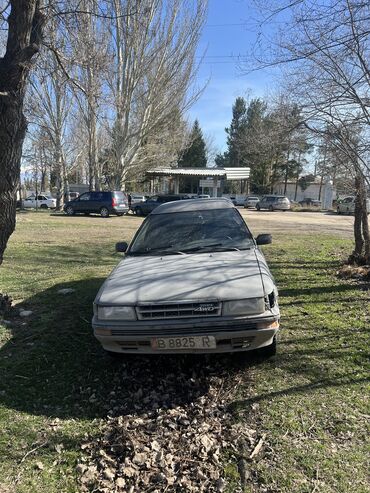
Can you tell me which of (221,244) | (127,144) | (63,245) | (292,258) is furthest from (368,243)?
(127,144)

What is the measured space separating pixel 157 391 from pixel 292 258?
7177 mm

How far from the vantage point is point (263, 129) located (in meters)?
8.59

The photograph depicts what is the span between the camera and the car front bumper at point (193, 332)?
11.7ft

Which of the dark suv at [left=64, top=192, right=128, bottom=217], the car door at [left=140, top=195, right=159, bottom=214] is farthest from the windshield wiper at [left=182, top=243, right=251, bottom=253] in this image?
the car door at [left=140, top=195, right=159, bottom=214]

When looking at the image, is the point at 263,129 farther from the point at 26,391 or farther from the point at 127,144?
the point at 127,144

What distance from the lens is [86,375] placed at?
A: 13.4ft

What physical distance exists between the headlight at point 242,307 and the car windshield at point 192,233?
1.29 m

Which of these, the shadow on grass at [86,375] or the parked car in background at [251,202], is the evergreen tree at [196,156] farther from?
the shadow on grass at [86,375]

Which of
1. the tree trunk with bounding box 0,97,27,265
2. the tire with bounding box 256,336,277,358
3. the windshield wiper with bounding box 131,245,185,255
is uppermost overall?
the tree trunk with bounding box 0,97,27,265

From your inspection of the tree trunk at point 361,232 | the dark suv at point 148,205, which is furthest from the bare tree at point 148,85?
the tree trunk at point 361,232

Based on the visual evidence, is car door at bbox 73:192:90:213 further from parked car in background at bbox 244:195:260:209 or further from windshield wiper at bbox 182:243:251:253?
parked car in background at bbox 244:195:260:209

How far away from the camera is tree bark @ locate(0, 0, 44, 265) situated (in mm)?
4984

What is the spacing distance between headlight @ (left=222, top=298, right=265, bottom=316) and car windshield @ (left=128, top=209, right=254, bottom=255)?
4.24 ft

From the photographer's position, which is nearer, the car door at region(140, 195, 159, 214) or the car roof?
the car roof
